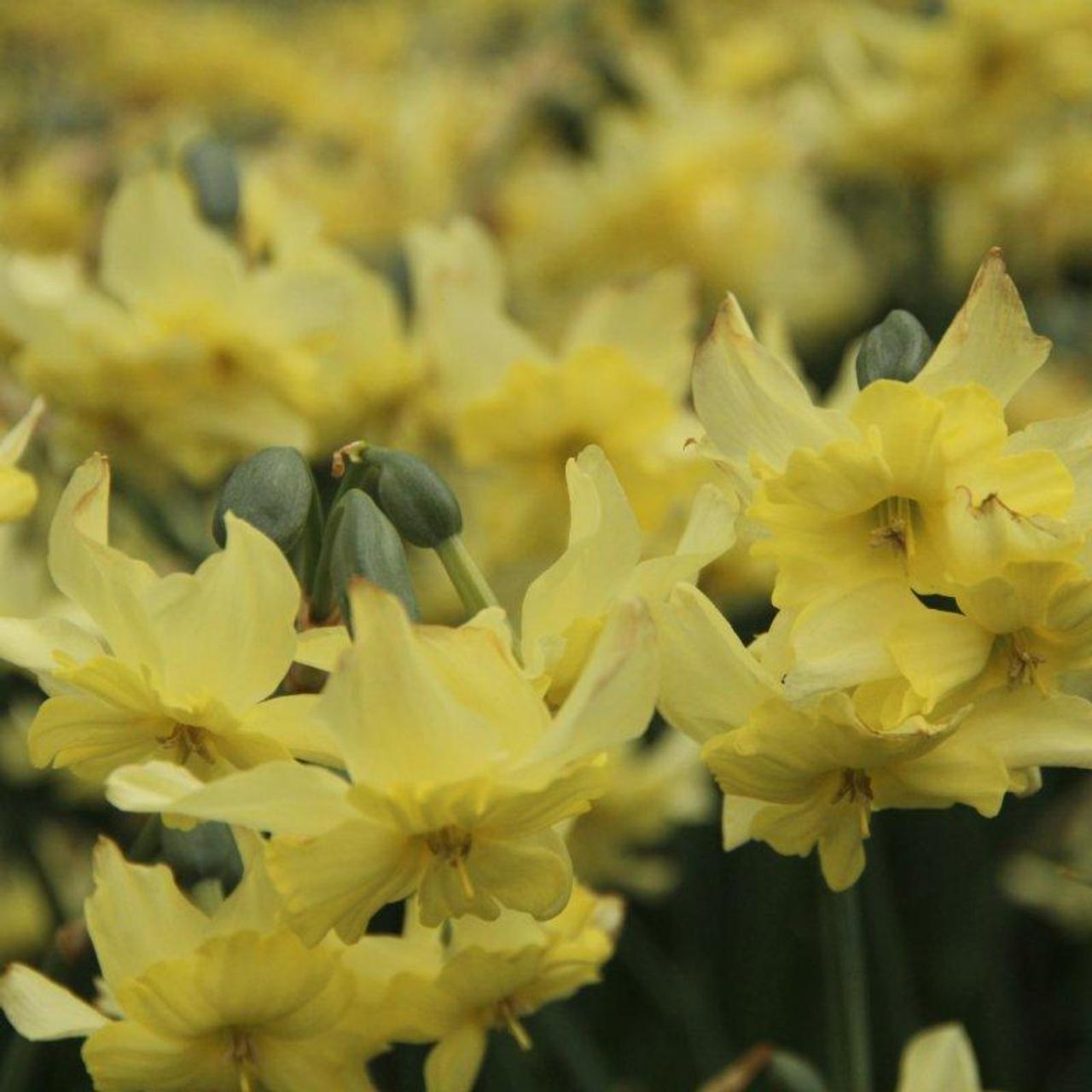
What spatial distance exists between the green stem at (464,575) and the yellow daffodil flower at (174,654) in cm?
12

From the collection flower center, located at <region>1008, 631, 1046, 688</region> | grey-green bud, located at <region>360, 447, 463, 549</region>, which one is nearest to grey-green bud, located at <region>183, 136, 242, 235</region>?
grey-green bud, located at <region>360, 447, 463, 549</region>

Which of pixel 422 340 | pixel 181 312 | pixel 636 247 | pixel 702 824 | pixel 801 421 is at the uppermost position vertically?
pixel 801 421

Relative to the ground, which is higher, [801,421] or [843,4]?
[801,421]

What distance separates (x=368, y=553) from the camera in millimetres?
850

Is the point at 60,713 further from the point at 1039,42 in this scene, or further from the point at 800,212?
the point at 800,212

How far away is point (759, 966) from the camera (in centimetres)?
178

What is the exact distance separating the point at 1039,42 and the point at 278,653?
1532 millimetres

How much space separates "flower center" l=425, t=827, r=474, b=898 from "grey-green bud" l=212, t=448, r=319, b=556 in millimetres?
175

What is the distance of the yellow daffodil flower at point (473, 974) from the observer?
963mm

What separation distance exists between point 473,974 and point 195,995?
0.15 m

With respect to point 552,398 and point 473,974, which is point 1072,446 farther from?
point 552,398

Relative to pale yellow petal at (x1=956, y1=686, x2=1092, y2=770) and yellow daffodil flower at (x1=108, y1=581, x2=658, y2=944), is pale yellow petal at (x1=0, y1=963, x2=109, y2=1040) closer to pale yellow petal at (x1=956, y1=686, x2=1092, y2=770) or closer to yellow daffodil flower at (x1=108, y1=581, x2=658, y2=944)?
yellow daffodil flower at (x1=108, y1=581, x2=658, y2=944)

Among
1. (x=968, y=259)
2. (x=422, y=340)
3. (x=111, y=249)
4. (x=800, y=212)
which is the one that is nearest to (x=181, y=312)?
(x=111, y=249)

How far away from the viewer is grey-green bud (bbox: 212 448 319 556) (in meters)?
0.89
